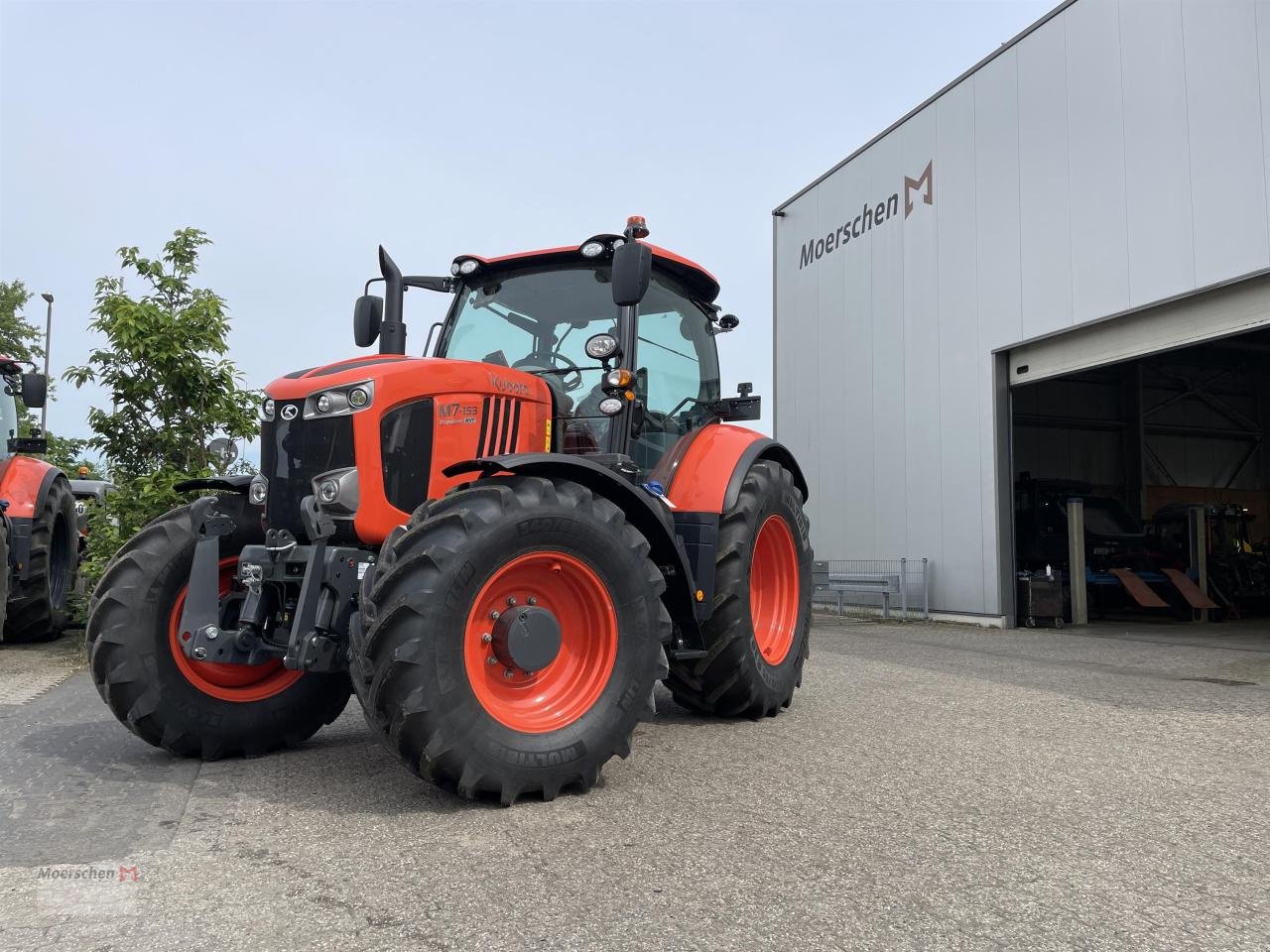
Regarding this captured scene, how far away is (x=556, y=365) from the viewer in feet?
16.6

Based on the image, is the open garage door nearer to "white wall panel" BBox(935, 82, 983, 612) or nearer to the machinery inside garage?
the machinery inside garage

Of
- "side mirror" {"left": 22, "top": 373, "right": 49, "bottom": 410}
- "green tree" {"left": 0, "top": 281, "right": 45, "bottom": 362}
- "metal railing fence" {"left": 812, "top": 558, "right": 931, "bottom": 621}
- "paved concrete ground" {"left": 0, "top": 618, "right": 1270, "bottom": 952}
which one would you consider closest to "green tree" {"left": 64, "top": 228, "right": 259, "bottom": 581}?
"side mirror" {"left": 22, "top": 373, "right": 49, "bottom": 410}

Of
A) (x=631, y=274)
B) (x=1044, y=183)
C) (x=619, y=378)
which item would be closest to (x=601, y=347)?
(x=619, y=378)

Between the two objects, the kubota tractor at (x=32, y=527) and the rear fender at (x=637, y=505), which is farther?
the kubota tractor at (x=32, y=527)

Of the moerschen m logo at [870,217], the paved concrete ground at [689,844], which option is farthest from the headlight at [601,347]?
the moerschen m logo at [870,217]

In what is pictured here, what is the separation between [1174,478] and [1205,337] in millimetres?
15382

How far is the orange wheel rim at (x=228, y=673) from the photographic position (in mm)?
4340

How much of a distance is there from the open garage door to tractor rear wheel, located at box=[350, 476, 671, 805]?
8.45m

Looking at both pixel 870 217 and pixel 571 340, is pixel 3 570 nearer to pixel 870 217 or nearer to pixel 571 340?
pixel 571 340

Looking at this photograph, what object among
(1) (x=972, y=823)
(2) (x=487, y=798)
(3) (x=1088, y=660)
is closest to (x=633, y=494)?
(2) (x=487, y=798)

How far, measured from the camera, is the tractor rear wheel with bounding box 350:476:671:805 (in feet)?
11.0

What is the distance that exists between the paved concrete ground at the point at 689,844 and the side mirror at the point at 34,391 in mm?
4482

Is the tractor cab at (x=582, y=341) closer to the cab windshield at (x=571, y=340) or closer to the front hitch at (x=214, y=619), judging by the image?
the cab windshield at (x=571, y=340)

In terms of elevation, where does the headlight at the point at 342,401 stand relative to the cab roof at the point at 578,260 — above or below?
below
